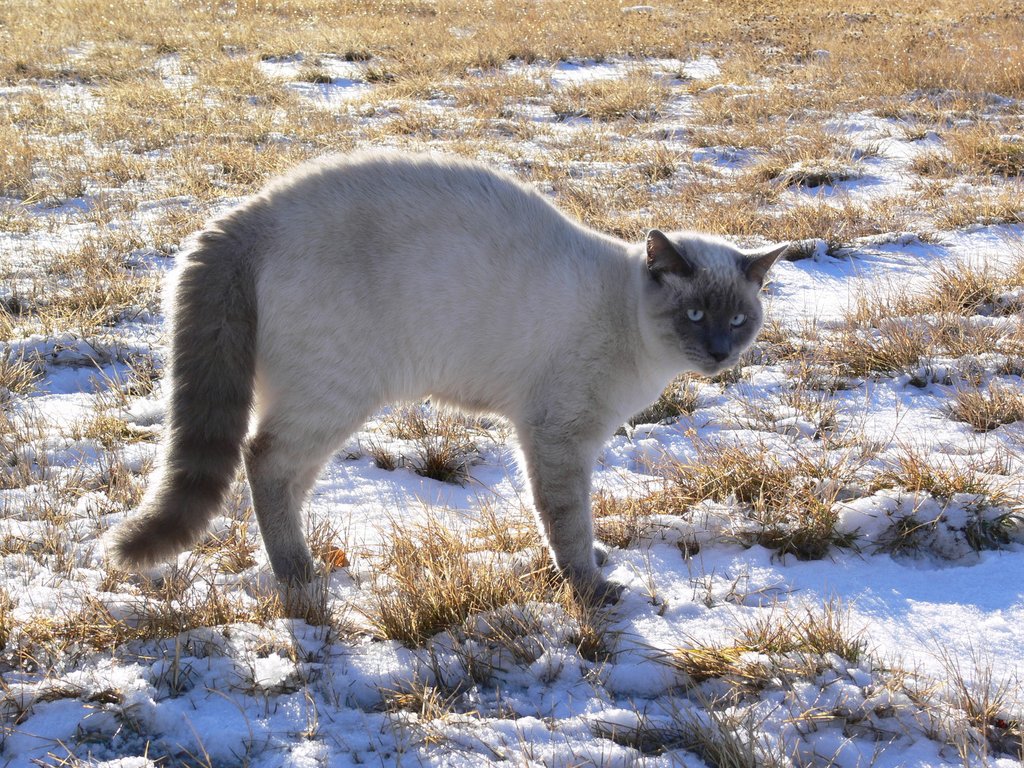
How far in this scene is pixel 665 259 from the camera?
343 centimetres

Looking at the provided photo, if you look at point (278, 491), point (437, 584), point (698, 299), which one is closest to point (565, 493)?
point (437, 584)

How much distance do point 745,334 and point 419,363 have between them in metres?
1.49

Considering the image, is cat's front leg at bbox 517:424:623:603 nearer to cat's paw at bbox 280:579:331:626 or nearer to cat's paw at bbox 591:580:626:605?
cat's paw at bbox 591:580:626:605

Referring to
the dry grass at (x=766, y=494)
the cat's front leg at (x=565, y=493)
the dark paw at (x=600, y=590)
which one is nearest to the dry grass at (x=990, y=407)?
the dry grass at (x=766, y=494)

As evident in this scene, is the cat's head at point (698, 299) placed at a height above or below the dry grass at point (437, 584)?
above

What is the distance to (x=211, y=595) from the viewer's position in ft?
8.91

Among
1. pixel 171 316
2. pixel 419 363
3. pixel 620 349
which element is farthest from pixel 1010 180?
pixel 171 316

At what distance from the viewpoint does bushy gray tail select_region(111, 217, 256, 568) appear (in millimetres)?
2561

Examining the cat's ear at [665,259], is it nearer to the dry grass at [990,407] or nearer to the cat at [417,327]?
the cat at [417,327]

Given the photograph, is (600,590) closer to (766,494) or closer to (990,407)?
(766,494)

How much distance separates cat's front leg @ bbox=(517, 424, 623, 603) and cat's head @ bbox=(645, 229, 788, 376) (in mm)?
573

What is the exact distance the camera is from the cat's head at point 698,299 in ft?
11.2

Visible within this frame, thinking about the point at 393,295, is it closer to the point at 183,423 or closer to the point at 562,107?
the point at 183,423

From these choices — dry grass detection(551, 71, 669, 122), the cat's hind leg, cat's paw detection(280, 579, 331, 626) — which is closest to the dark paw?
cat's paw detection(280, 579, 331, 626)
